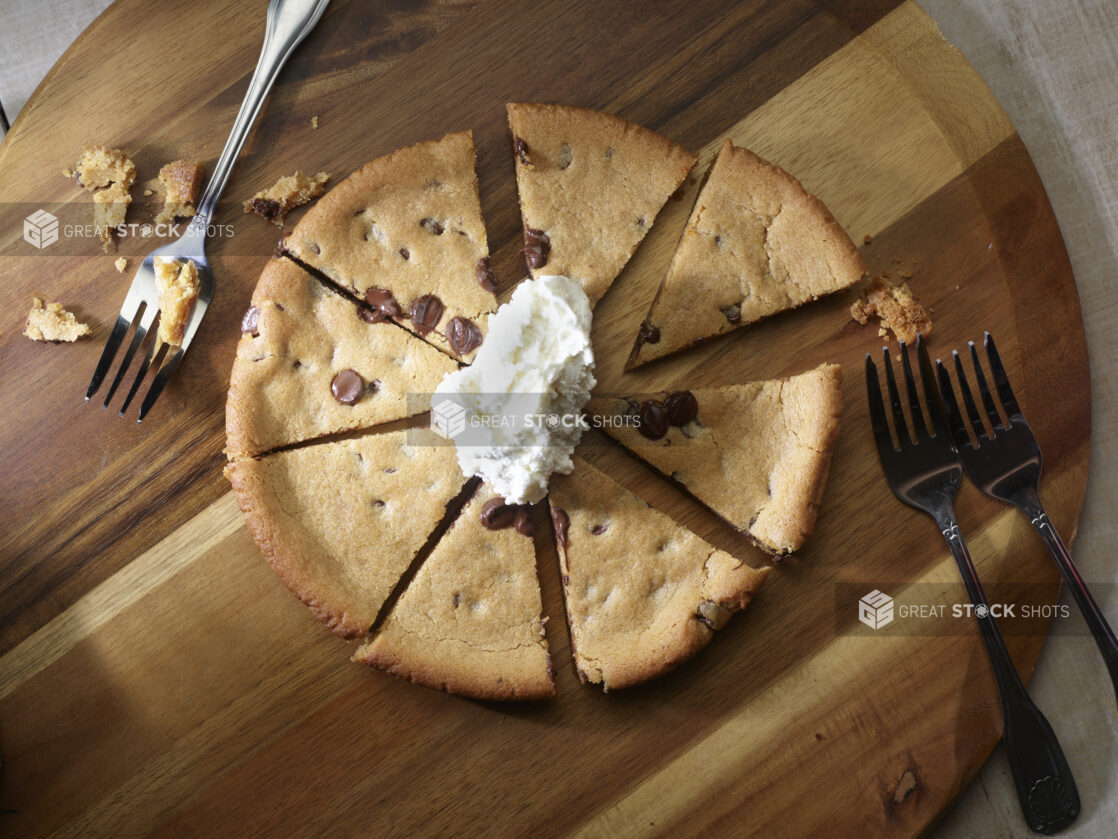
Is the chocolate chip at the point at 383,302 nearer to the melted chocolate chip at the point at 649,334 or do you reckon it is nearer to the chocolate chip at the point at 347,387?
the chocolate chip at the point at 347,387

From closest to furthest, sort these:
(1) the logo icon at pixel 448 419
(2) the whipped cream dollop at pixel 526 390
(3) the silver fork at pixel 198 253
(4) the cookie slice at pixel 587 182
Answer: (2) the whipped cream dollop at pixel 526 390
(1) the logo icon at pixel 448 419
(3) the silver fork at pixel 198 253
(4) the cookie slice at pixel 587 182

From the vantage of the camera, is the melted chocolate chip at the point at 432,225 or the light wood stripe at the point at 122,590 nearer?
the light wood stripe at the point at 122,590

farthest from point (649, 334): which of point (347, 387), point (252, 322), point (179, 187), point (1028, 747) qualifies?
point (1028, 747)

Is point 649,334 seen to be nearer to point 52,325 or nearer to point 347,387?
point 347,387

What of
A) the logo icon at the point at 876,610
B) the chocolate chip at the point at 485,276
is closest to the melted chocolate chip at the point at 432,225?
the chocolate chip at the point at 485,276

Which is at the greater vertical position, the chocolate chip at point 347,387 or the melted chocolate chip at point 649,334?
the chocolate chip at point 347,387

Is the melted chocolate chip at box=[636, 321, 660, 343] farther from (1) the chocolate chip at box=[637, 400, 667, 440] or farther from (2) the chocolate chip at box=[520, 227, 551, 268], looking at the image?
(2) the chocolate chip at box=[520, 227, 551, 268]

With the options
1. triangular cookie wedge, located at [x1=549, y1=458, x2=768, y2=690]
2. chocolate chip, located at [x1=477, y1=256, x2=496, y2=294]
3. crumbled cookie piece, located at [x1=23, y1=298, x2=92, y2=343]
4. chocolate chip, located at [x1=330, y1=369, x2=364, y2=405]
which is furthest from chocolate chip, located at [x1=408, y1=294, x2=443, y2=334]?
crumbled cookie piece, located at [x1=23, y1=298, x2=92, y2=343]
